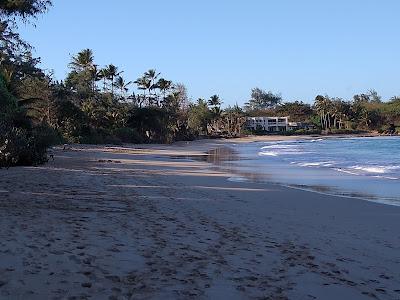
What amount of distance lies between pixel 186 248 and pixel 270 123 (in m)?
120

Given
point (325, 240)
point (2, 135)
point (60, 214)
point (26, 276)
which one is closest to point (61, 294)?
point (26, 276)

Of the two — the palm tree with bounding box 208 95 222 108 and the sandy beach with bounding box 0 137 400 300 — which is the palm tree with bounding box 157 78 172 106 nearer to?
the palm tree with bounding box 208 95 222 108

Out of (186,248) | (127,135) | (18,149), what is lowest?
(186,248)

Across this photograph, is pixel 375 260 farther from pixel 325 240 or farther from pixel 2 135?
pixel 2 135

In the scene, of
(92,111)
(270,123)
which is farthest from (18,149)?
(270,123)

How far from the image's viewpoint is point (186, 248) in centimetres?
566

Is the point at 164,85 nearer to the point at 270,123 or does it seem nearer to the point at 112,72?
the point at 112,72

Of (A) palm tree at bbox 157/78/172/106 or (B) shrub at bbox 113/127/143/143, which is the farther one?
(A) palm tree at bbox 157/78/172/106

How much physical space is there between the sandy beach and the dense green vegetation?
6.15 meters

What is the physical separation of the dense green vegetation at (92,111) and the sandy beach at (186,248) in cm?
615

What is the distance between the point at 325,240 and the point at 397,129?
118 meters

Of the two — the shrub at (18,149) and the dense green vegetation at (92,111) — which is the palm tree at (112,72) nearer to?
the dense green vegetation at (92,111)

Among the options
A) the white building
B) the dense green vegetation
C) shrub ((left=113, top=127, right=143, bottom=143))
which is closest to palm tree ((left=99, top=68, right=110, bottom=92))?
the dense green vegetation

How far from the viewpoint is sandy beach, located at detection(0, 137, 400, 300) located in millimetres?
4160
